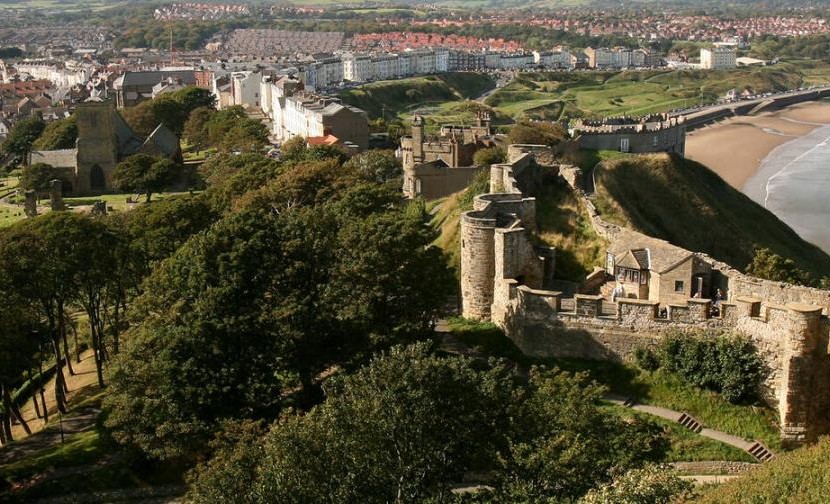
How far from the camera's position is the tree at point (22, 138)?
91.8 meters

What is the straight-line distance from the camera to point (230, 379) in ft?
76.2

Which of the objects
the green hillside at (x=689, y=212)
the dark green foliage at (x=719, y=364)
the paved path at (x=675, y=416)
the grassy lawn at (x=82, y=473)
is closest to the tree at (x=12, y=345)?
the grassy lawn at (x=82, y=473)

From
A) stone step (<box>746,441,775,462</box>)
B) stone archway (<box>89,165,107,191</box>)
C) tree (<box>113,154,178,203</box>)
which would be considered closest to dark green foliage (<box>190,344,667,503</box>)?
stone step (<box>746,441,775,462</box>)

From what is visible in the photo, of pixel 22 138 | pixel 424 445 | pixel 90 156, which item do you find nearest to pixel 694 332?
pixel 424 445

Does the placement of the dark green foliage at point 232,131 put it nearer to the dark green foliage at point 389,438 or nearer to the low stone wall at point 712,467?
the low stone wall at point 712,467

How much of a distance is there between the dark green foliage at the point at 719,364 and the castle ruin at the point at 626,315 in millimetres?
246

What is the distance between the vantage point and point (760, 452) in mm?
22516

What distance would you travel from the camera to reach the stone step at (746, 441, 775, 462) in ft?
73.4

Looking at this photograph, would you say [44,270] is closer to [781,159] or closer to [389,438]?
[389,438]

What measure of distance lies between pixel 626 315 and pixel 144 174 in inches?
1995

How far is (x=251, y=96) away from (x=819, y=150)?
222 feet

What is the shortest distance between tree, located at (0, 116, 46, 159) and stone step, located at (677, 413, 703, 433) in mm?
81276

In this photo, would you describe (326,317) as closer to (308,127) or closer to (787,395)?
(787,395)

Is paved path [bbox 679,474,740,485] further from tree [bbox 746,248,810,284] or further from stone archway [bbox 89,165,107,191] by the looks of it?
stone archway [bbox 89,165,107,191]
